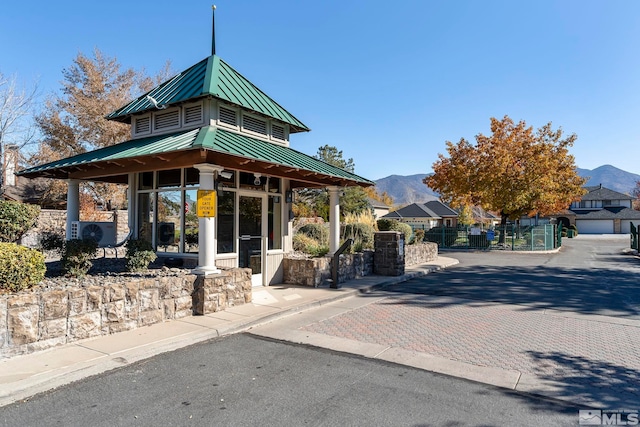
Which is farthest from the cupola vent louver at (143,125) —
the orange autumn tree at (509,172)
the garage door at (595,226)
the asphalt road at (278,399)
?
the garage door at (595,226)

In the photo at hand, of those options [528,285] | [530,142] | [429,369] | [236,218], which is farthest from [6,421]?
[530,142]

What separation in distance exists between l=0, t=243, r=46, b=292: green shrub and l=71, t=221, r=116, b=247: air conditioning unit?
4043mm

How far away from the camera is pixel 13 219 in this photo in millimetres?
7383

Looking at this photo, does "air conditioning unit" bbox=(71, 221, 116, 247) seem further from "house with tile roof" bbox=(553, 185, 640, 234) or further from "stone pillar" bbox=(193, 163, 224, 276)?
"house with tile roof" bbox=(553, 185, 640, 234)

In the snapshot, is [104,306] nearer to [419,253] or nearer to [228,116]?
[228,116]

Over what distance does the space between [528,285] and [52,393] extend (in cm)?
1180

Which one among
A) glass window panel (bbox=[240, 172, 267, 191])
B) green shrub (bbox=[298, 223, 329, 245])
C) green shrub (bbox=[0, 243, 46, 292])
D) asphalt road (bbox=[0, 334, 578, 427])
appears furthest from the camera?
green shrub (bbox=[298, 223, 329, 245])

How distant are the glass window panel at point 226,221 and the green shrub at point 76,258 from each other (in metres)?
2.77

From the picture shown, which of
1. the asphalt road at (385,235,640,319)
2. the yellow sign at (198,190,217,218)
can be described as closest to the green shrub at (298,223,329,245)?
the asphalt road at (385,235,640,319)

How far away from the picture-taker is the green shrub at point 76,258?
24.0 ft

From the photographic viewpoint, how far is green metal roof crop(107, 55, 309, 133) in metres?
9.40

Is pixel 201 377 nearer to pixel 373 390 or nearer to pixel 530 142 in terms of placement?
pixel 373 390

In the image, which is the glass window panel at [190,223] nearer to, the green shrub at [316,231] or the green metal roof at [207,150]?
the green metal roof at [207,150]

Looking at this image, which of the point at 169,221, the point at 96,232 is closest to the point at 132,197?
the point at 96,232
